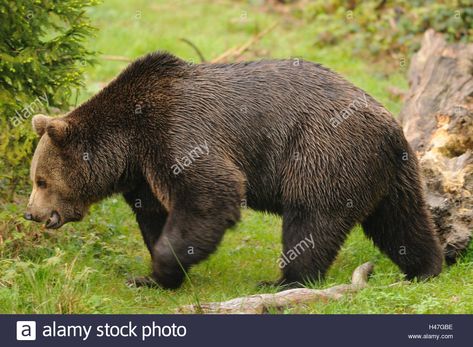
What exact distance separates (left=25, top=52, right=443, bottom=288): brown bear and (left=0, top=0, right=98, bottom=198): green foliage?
31.8 inches

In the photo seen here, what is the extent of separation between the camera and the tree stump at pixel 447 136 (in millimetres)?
8156

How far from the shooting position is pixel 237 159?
7598mm

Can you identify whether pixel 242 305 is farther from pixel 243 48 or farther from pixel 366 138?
pixel 243 48

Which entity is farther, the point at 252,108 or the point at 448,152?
the point at 448,152

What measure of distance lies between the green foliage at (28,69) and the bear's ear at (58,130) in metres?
0.95

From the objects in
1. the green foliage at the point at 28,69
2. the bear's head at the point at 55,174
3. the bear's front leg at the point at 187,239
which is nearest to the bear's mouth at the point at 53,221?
the bear's head at the point at 55,174

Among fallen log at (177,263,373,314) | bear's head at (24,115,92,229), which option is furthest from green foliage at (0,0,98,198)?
fallen log at (177,263,373,314)

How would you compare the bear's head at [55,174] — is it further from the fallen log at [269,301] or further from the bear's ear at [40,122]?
the fallen log at [269,301]

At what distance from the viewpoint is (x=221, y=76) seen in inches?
305

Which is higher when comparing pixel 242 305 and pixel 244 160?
pixel 244 160

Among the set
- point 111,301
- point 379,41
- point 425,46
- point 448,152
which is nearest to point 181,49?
point 379,41

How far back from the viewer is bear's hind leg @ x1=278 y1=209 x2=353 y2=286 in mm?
7465

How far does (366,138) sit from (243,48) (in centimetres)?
688

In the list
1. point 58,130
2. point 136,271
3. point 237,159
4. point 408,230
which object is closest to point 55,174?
point 58,130
